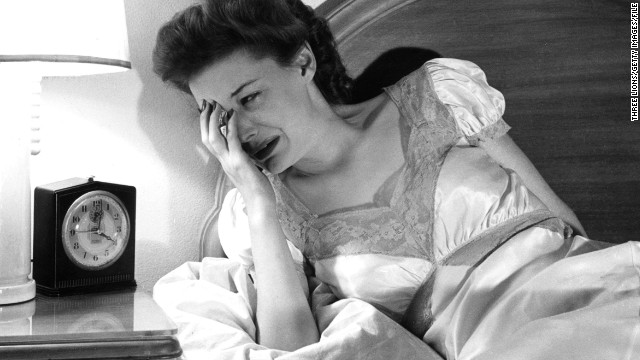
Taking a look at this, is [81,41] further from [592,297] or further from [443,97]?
[592,297]

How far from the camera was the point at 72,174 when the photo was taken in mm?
1579

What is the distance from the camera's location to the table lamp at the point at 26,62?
3.90 feet

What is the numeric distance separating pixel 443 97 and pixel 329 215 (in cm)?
34

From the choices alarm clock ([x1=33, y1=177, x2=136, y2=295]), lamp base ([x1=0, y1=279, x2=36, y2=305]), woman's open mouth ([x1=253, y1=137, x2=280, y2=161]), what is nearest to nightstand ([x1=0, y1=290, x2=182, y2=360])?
lamp base ([x1=0, y1=279, x2=36, y2=305])

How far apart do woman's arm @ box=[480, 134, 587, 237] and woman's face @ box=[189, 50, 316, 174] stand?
1.23 ft

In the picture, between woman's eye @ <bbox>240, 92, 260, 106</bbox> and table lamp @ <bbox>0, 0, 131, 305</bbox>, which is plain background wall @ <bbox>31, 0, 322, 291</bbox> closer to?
table lamp @ <bbox>0, 0, 131, 305</bbox>

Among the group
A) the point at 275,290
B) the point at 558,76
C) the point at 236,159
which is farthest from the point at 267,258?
the point at 558,76

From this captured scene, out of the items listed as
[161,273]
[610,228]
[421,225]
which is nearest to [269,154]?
[421,225]

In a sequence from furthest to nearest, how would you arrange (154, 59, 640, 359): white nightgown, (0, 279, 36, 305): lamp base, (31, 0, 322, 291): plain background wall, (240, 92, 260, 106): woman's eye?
(31, 0, 322, 291): plain background wall, (240, 92, 260, 106): woman's eye, (0, 279, 36, 305): lamp base, (154, 59, 640, 359): white nightgown

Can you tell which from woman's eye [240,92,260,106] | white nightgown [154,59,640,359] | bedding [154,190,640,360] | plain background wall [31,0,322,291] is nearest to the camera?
bedding [154,190,640,360]

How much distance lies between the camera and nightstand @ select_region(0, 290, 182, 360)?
1.03 m

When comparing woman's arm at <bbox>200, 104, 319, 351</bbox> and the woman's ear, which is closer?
woman's arm at <bbox>200, 104, 319, 351</bbox>

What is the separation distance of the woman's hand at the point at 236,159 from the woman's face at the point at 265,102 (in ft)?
0.06

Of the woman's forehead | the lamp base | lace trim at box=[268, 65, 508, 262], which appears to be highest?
the woman's forehead
